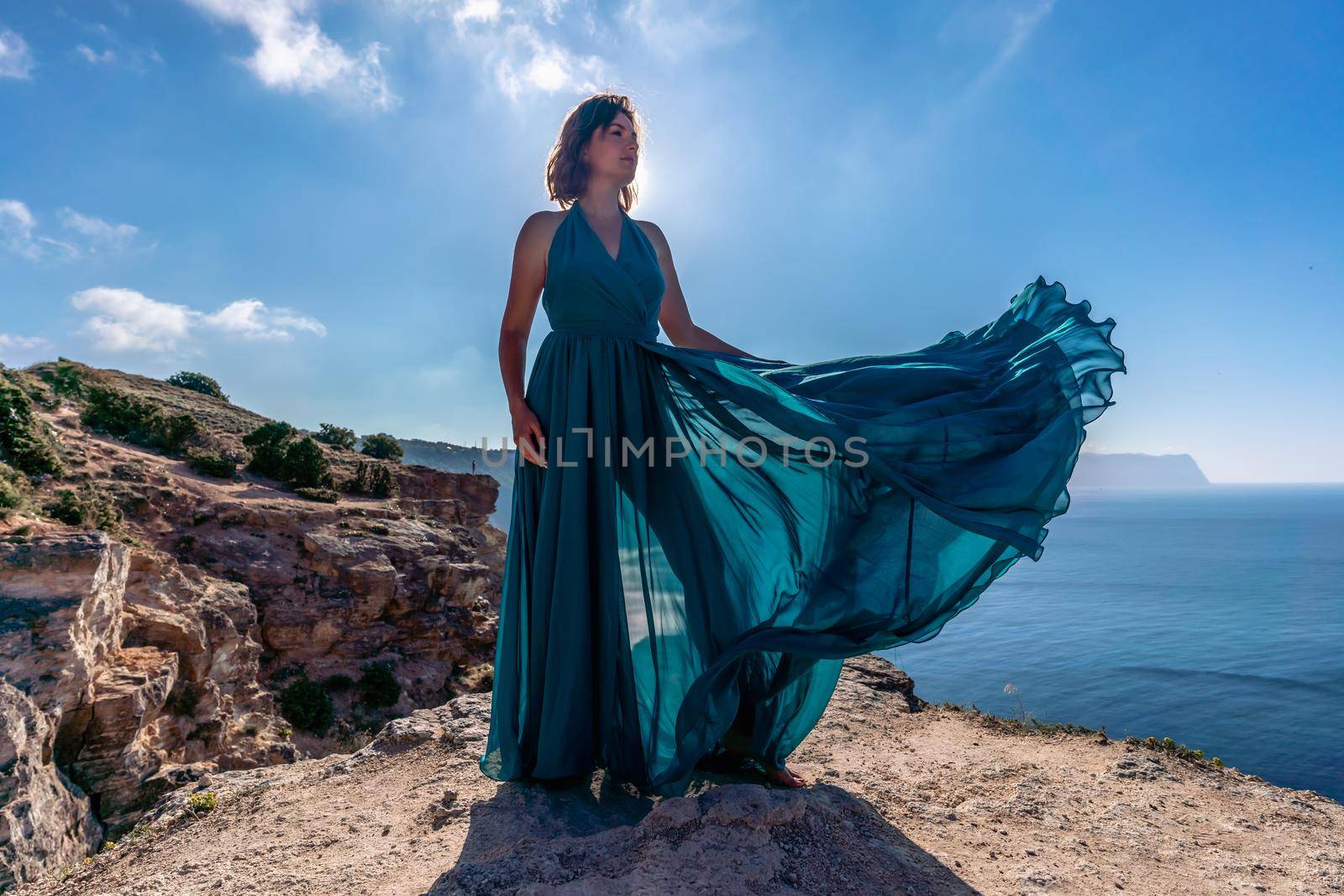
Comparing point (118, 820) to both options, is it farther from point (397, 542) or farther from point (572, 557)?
point (397, 542)

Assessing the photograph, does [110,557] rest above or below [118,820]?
above

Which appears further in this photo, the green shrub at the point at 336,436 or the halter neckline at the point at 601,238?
the green shrub at the point at 336,436

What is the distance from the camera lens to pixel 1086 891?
2.15 meters

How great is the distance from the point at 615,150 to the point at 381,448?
25547mm

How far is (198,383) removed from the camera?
29.5 metres

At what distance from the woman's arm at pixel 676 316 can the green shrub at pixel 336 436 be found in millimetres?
25279

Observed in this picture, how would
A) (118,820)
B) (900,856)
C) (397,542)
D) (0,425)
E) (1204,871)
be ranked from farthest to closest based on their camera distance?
(397,542)
(0,425)
(118,820)
(1204,871)
(900,856)

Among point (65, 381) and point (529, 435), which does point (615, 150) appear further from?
point (65, 381)

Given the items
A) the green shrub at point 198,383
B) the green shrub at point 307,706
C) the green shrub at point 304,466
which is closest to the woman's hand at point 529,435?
the green shrub at point 307,706

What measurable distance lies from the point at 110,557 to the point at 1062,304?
28.4 ft

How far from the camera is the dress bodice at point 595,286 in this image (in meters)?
2.61

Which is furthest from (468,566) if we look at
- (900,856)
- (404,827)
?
(900,856)

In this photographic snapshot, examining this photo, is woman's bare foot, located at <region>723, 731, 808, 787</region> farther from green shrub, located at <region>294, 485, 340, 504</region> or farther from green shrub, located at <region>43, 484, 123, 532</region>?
green shrub, located at <region>294, 485, 340, 504</region>

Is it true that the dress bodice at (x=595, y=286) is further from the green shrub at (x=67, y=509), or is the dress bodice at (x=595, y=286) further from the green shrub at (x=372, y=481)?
the green shrub at (x=372, y=481)
